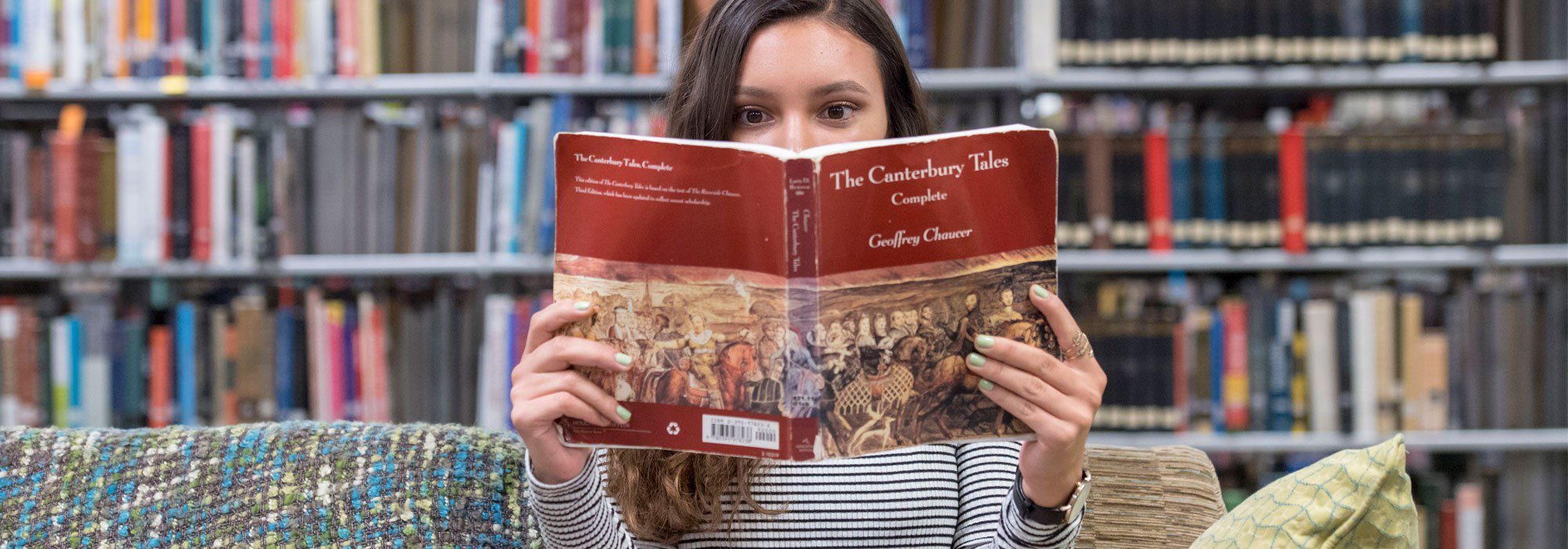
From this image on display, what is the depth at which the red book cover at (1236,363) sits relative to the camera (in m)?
2.42

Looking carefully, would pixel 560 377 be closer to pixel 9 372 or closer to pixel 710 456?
pixel 710 456

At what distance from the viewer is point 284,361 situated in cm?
241

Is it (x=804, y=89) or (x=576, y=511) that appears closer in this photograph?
(x=576, y=511)

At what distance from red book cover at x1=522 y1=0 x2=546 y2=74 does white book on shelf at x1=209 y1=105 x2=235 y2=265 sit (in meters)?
0.60

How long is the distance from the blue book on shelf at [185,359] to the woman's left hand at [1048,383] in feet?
6.62

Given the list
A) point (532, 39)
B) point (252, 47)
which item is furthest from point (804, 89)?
point (252, 47)

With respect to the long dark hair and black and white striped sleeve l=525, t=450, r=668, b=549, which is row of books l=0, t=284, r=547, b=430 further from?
black and white striped sleeve l=525, t=450, r=668, b=549

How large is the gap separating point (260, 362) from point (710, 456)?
162cm

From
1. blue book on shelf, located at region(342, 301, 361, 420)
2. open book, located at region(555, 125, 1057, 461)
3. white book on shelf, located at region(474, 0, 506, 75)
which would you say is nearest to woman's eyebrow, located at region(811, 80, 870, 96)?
open book, located at region(555, 125, 1057, 461)

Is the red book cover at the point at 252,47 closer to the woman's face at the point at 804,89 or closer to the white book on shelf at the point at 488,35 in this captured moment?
the white book on shelf at the point at 488,35

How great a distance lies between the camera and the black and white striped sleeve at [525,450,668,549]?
0.99m

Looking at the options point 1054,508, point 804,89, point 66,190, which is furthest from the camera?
point 66,190

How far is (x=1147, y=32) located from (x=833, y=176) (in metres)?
1.76

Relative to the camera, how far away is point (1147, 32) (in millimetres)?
2408
